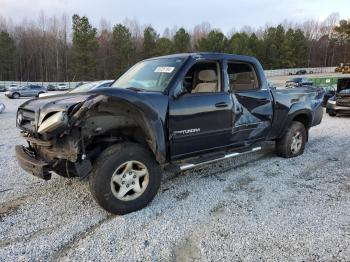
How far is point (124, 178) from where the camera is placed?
3.80 m

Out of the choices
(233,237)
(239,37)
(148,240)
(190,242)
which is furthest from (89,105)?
(239,37)

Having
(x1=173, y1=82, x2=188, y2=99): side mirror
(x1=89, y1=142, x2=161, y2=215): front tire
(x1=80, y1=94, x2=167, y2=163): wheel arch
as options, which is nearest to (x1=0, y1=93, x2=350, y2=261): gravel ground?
(x1=89, y1=142, x2=161, y2=215): front tire

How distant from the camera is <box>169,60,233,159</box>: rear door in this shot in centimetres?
420

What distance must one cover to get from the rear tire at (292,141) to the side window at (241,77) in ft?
4.48

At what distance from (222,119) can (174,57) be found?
1.16m

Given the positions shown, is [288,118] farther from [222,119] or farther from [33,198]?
[33,198]

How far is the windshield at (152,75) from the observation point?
433 cm

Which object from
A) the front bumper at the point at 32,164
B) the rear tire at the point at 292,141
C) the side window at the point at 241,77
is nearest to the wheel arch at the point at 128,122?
the front bumper at the point at 32,164

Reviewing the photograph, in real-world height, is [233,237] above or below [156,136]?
below

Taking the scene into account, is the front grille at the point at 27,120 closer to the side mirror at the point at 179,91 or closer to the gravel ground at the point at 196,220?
the gravel ground at the point at 196,220

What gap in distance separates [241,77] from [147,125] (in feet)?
7.52

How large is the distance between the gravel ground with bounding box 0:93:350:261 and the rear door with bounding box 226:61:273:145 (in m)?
0.69

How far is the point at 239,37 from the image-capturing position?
222 ft

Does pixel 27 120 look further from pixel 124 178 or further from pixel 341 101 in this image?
pixel 341 101
